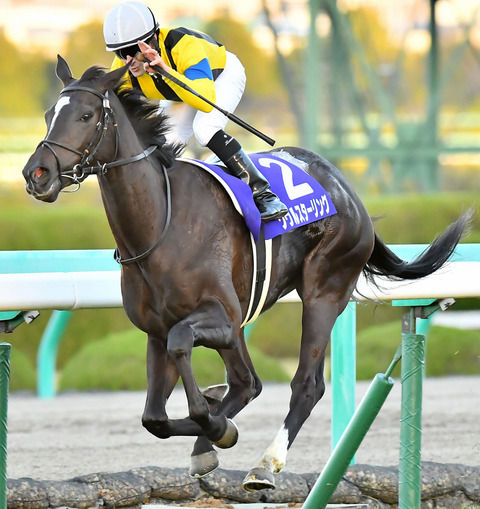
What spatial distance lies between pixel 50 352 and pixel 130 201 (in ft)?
9.77

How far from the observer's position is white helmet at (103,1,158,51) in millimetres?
3590

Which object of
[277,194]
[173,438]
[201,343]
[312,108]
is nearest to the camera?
[201,343]

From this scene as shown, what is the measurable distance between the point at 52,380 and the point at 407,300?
3.15 metres

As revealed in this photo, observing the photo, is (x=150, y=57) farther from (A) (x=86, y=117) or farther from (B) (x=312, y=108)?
(B) (x=312, y=108)

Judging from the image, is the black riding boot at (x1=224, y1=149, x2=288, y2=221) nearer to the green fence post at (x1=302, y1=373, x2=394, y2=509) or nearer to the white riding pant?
the white riding pant

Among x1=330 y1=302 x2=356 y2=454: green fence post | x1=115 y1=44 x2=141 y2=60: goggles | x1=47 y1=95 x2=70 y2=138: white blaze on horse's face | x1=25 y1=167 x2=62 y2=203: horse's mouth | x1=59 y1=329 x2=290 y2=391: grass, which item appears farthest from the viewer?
x1=59 y1=329 x2=290 y2=391: grass

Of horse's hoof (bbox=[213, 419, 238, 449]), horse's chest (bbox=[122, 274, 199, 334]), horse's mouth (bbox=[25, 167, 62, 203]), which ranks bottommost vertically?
horse's hoof (bbox=[213, 419, 238, 449])

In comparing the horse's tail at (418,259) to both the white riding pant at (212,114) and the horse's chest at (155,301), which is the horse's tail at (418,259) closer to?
the white riding pant at (212,114)

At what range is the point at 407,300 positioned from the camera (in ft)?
13.4

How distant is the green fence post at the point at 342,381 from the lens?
4277 millimetres

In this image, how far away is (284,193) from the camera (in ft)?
13.2

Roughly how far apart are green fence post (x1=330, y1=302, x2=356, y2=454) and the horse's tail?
245 millimetres

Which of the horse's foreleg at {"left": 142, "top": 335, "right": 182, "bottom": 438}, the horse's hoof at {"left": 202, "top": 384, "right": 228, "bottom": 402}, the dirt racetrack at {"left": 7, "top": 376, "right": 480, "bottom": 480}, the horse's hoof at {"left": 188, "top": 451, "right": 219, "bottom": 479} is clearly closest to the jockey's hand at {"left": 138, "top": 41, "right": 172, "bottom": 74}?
the horse's foreleg at {"left": 142, "top": 335, "right": 182, "bottom": 438}

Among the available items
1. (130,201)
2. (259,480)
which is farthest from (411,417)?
(130,201)
